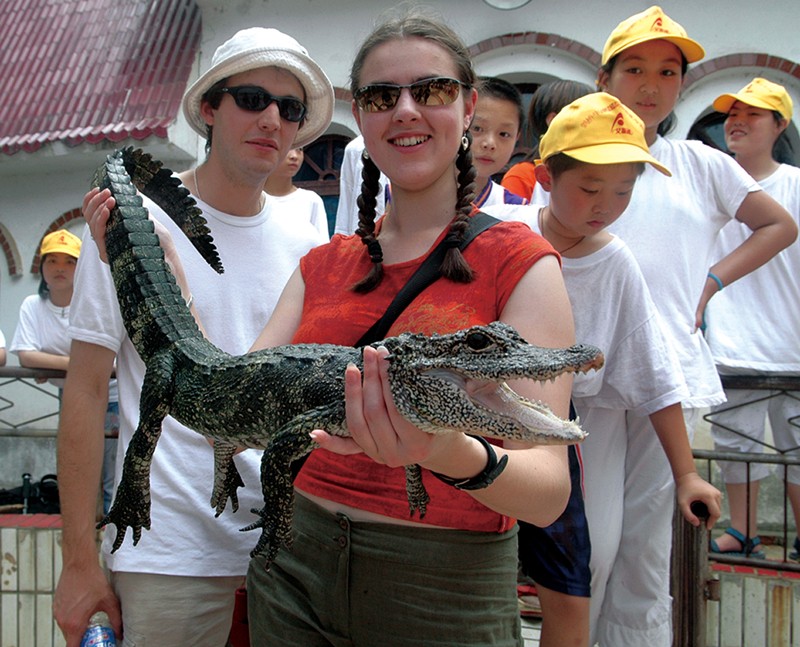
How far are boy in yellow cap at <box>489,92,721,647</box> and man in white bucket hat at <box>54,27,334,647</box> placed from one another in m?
0.89

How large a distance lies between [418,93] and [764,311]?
313 centimetres

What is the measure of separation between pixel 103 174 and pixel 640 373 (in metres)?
1.73

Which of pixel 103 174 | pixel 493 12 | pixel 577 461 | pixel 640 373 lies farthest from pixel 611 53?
pixel 493 12

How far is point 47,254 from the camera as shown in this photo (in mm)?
5828

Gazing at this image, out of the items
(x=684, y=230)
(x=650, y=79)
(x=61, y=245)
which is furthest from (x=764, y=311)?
(x=61, y=245)

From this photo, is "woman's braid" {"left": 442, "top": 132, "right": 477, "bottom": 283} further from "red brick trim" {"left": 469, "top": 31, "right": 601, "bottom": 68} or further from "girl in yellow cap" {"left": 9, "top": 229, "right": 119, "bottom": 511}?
"red brick trim" {"left": 469, "top": 31, "right": 601, "bottom": 68}

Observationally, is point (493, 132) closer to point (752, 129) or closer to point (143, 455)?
point (752, 129)

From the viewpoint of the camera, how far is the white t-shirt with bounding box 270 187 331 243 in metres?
2.61

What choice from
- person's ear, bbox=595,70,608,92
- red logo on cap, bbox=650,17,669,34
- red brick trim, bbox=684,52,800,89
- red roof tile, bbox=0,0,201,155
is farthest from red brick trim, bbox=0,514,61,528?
red brick trim, bbox=684,52,800,89

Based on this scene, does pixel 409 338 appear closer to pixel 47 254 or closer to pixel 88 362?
pixel 88 362

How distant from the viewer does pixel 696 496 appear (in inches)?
89.7

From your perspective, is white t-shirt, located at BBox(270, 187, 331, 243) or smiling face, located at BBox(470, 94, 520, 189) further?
smiling face, located at BBox(470, 94, 520, 189)

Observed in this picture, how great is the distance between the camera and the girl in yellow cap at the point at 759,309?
12.3 feet

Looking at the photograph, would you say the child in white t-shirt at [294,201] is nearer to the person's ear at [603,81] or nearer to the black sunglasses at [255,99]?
the black sunglasses at [255,99]
